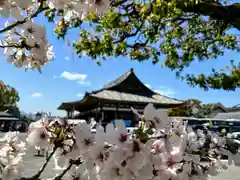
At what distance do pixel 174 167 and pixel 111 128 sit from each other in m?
0.27

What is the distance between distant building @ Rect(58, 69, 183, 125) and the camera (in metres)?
23.2

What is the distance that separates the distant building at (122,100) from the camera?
23.2m

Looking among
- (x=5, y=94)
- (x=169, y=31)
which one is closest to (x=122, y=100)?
(x=5, y=94)

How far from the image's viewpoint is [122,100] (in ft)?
77.6

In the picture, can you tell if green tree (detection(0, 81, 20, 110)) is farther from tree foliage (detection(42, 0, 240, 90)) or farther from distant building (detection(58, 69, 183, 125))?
distant building (detection(58, 69, 183, 125))

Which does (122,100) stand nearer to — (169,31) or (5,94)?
(5,94)

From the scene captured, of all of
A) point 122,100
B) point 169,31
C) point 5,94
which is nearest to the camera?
point 169,31

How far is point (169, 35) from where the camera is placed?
6293 millimetres

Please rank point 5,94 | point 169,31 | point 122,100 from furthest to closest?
point 122,100 < point 5,94 < point 169,31

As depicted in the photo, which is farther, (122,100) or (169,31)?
(122,100)

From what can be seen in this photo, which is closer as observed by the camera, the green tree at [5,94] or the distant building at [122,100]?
the green tree at [5,94]

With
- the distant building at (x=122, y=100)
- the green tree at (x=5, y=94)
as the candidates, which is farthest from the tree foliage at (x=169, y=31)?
the distant building at (x=122, y=100)

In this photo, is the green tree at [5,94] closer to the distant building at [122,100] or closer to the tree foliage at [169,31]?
the tree foliage at [169,31]

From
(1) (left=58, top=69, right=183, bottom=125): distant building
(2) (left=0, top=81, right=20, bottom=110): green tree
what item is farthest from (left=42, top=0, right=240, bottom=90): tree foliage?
(1) (left=58, top=69, right=183, bottom=125): distant building
